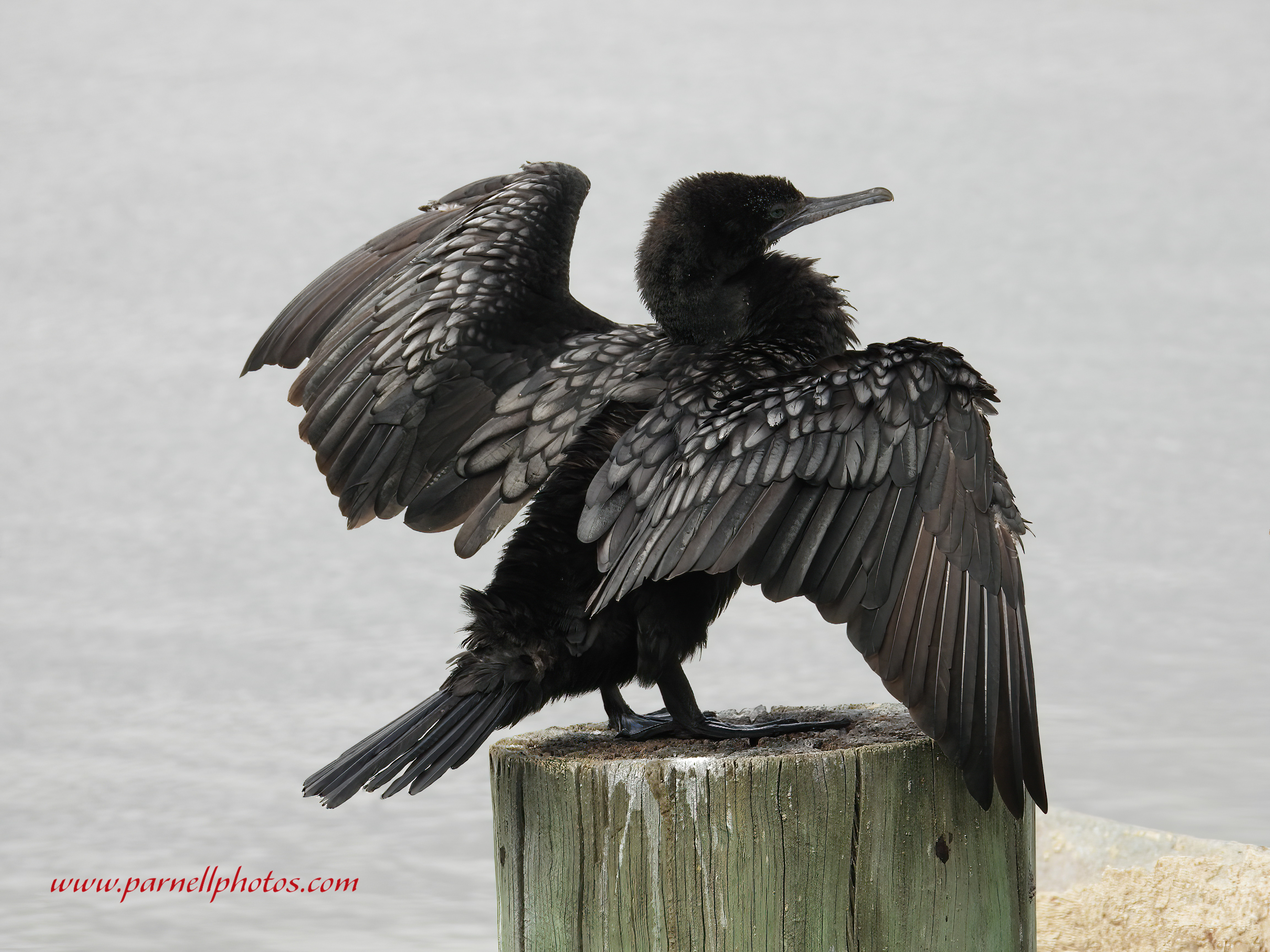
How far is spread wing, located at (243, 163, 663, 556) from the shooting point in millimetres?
3176

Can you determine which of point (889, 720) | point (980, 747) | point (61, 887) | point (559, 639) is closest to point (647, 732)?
point (559, 639)

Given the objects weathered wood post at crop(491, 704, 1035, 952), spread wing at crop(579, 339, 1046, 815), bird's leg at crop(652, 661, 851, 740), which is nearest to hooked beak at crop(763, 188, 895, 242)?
spread wing at crop(579, 339, 1046, 815)

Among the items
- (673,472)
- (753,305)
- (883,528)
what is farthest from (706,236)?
(883,528)

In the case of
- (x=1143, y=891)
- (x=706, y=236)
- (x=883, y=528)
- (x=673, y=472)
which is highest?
(x=706, y=236)

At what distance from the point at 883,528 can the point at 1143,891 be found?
197cm

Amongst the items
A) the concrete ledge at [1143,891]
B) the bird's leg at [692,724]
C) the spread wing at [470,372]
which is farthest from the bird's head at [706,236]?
the concrete ledge at [1143,891]

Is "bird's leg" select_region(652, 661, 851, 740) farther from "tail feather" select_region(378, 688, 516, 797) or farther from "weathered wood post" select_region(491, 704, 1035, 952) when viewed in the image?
"tail feather" select_region(378, 688, 516, 797)

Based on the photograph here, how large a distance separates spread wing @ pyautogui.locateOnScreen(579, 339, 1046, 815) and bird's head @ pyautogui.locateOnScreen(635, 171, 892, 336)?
519 millimetres

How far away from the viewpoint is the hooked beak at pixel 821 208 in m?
3.24

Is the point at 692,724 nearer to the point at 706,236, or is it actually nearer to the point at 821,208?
the point at 706,236

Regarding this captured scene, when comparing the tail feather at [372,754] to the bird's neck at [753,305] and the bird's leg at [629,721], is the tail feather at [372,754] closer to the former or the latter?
the bird's leg at [629,721]

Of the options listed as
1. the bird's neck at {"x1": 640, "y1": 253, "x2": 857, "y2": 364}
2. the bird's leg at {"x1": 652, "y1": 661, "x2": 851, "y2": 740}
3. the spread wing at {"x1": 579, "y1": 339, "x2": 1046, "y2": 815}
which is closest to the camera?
the spread wing at {"x1": 579, "y1": 339, "x2": 1046, "y2": 815}

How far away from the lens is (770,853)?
2.54 metres

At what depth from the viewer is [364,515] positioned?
3402mm
